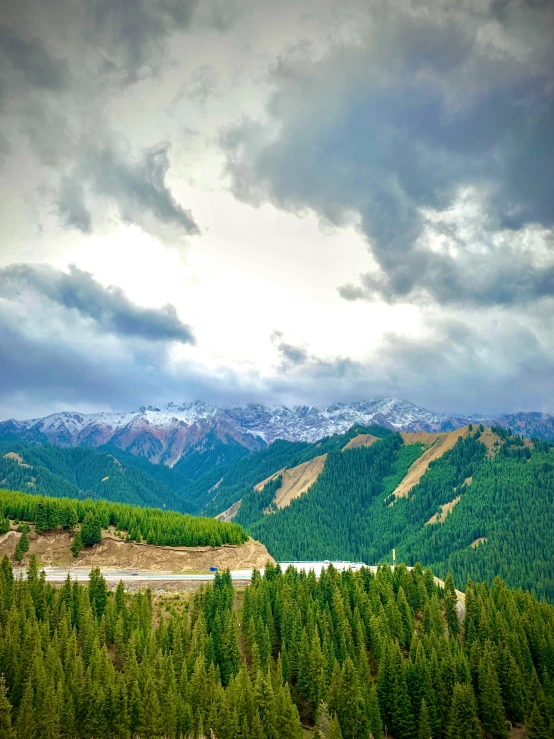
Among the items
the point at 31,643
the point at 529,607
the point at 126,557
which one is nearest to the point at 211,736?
the point at 31,643

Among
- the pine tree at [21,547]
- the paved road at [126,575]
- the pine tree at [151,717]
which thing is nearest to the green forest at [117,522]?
the pine tree at [21,547]

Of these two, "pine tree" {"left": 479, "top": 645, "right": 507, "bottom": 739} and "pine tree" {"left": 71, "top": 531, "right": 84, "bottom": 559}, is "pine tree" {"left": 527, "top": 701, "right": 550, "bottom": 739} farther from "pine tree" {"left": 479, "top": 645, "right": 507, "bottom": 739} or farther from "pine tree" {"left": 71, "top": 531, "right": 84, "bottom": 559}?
"pine tree" {"left": 71, "top": 531, "right": 84, "bottom": 559}

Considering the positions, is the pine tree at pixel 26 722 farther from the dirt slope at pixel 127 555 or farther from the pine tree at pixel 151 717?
the dirt slope at pixel 127 555

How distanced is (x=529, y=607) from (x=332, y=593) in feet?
146

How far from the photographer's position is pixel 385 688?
90.7 meters

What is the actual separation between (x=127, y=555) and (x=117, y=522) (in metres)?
14.3

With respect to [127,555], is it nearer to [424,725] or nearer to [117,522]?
[117,522]

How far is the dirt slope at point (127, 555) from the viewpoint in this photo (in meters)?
131

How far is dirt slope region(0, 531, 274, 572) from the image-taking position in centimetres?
13088

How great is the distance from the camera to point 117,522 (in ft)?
481

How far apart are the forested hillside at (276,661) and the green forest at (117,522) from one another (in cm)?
2738

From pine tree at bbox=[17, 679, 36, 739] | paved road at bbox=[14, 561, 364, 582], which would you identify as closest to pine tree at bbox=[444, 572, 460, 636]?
paved road at bbox=[14, 561, 364, 582]

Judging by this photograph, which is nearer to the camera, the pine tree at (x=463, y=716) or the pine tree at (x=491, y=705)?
the pine tree at (x=463, y=716)

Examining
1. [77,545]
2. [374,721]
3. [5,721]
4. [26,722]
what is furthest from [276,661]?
[77,545]
